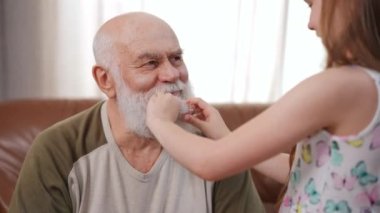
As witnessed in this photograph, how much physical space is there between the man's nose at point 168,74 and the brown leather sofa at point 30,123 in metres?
0.81

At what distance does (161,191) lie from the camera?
1479 mm

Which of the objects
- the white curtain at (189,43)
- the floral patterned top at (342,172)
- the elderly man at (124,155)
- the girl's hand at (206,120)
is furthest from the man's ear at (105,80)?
the white curtain at (189,43)

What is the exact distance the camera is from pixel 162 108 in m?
→ 1.27

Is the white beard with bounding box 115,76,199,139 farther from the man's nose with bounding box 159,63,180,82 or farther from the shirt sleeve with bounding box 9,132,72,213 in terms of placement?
the shirt sleeve with bounding box 9,132,72,213

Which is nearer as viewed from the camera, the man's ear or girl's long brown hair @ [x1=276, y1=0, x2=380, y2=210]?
girl's long brown hair @ [x1=276, y1=0, x2=380, y2=210]

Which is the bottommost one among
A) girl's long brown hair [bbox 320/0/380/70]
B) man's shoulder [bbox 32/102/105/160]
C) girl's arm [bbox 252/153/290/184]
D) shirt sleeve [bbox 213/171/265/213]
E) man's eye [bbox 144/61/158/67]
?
shirt sleeve [bbox 213/171/265/213]

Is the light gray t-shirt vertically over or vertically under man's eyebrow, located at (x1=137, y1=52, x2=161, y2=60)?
under

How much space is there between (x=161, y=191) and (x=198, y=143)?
41 cm

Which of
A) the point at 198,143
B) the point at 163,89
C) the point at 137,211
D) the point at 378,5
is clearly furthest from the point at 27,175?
the point at 378,5

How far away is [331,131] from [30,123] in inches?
55.9

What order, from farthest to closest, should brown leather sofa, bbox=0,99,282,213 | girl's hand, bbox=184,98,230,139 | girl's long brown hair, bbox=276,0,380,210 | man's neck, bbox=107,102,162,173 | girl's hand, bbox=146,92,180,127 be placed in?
brown leather sofa, bbox=0,99,282,213
man's neck, bbox=107,102,162,173
girl's hand, bbox=184,98,230,139
girl's hand, bbox=146,92,180,127
girl's long brown hair, bbox=276,0,380,210

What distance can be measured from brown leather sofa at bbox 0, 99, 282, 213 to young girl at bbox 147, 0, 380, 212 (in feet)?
3.49

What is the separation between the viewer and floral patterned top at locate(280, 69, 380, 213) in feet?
3.42

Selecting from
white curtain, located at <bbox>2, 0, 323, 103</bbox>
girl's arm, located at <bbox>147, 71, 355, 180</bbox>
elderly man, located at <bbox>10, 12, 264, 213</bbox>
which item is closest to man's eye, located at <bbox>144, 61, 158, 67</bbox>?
elderly man, located at <bbox>10, 12, 264, 213</bbox>
